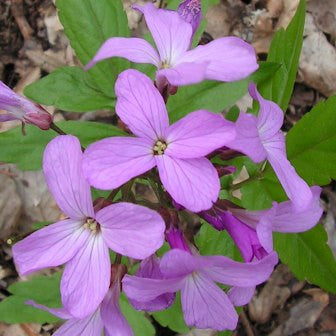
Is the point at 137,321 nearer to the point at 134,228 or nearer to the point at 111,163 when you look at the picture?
the point at 134,228

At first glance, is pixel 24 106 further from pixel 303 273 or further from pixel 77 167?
pixel 303 273

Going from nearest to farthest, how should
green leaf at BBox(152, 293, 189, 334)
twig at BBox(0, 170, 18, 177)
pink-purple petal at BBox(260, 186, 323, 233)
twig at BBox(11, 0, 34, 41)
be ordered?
pink-purple petal at BBox(260, 186, 323, 233) → green leaf at BBox(152, 293, 189, 334) → twig at BBox(0, 170, 18, 177) → twig at BBox(11, 0, 34, 41)

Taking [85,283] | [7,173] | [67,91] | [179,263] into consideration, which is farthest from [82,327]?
[7,173]

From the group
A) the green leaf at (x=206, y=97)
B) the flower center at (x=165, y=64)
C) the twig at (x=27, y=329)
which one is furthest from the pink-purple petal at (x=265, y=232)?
the twig at (x=27, y=329)

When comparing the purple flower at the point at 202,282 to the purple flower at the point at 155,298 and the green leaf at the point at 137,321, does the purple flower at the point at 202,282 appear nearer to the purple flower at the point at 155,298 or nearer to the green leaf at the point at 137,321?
the purple flower at the point at 155,298

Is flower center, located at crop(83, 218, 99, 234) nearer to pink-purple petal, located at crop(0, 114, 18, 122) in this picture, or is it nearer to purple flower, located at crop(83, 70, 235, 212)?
purple flower, located at crop(83, 70, 235, 212)

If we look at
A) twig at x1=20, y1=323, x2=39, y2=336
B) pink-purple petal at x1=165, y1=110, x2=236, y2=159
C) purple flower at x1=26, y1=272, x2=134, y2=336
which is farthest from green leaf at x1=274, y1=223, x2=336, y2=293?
twig at x1=20, y1=323, x2=39, y2=336
